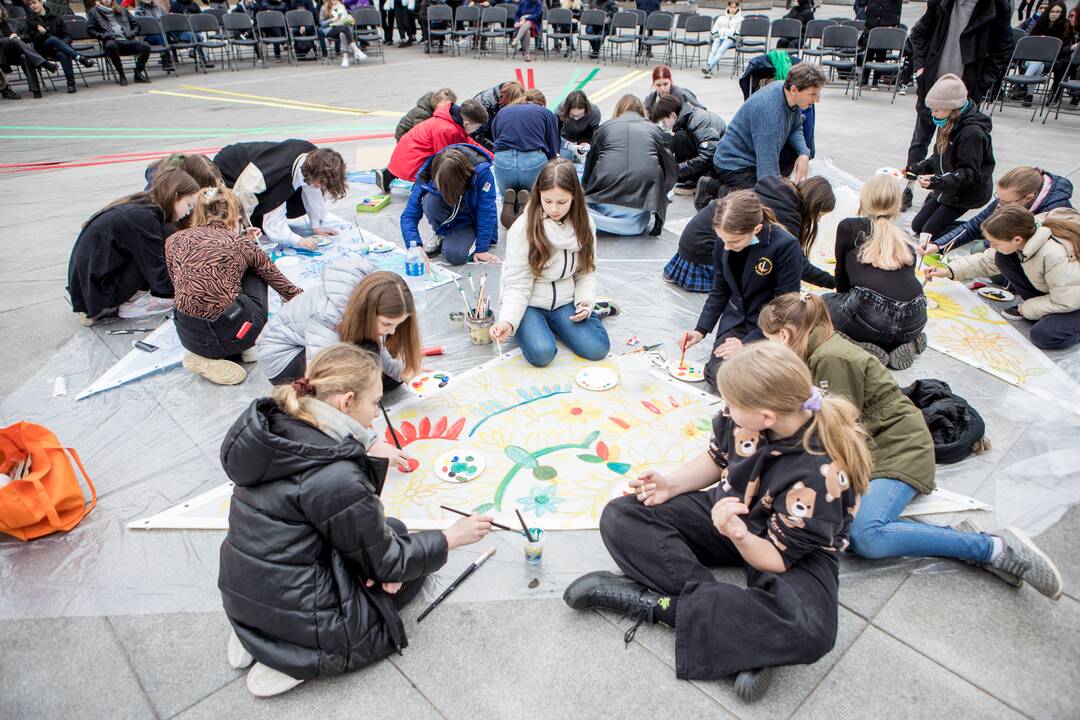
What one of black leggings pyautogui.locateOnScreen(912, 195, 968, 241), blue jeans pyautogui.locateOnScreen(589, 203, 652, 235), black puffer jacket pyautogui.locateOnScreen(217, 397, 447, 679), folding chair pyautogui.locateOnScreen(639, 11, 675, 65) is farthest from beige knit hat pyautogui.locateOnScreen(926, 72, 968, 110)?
folding chair pyautogui.locateOnScreen(639, 11, 675, 65)

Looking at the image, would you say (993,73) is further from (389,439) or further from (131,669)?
(131,669)

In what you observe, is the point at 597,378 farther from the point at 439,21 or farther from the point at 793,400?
the point at 439,21

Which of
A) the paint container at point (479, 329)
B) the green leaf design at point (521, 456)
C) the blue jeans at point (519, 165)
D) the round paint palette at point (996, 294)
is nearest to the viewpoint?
the green leaf design at point (521, 456)

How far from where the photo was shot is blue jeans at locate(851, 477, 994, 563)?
7.95ft

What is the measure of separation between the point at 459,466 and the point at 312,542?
109 cm

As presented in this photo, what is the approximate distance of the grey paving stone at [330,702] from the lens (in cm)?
203

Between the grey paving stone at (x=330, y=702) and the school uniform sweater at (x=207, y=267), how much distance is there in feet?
6.94

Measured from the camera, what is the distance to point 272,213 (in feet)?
17.7

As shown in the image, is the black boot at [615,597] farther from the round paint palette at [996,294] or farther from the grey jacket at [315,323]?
the round paint palette at [996,294]

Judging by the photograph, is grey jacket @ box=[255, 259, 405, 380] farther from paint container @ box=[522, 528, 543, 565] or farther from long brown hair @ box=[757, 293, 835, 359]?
long brown hair @ box=[757, 293, 835, 359]

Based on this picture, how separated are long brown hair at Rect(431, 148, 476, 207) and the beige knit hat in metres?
3.46

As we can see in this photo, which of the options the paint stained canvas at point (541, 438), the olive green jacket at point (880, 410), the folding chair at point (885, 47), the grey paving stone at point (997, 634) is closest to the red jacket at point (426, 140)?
the paint stained canvas at point (541, 438)

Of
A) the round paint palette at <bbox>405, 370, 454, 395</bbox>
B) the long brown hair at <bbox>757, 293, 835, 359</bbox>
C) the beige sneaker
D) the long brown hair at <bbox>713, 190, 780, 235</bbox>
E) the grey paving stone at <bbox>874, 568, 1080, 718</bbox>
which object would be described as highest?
the long brown hair at <bbox>713, 190, 780, 235</bbox>

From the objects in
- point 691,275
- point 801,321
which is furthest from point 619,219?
point 801,321
